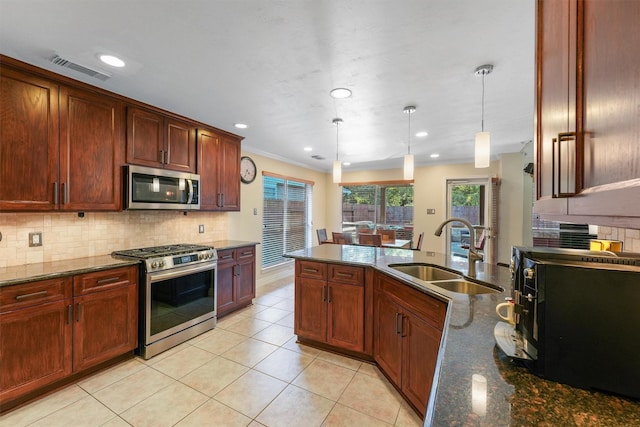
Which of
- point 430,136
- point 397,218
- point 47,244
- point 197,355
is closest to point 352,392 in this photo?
point 197,355

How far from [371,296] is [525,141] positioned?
344 centimetres

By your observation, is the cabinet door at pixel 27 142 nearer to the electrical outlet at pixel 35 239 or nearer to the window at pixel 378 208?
the electrical outlet at pixel 35 239

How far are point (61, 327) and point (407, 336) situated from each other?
258cm

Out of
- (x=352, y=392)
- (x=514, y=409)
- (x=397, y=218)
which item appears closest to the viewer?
(x=514, y=409)

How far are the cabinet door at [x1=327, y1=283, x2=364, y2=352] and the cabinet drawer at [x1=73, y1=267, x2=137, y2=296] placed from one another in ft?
6.01

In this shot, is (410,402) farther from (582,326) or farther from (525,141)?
(525,141)

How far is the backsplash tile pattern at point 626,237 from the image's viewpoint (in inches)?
59.6

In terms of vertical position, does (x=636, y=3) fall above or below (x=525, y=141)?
below

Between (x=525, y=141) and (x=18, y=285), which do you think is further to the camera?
(x=525, y=141)

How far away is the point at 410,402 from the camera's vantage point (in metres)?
1.87

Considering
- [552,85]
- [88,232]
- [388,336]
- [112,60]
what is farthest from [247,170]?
[552,85]

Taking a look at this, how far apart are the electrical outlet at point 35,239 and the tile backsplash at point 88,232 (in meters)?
0.02

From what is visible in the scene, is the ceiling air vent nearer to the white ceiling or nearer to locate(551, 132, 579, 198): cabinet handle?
the white ceiling

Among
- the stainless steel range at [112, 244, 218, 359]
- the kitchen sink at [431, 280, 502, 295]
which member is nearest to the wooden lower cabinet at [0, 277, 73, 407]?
the stainless steel range at [112, 244, 218, 359]
